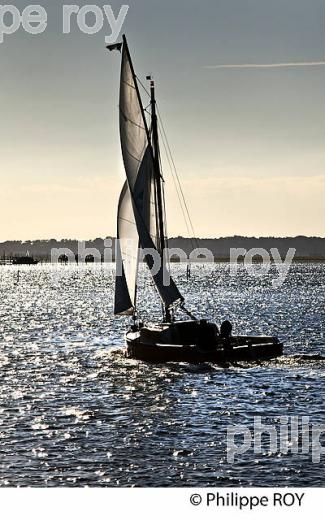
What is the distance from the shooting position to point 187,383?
49.7m

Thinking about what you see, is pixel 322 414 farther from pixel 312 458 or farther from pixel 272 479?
pixel 272 479

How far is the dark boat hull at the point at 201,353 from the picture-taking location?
5434 centimetres

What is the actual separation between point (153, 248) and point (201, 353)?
784 cm

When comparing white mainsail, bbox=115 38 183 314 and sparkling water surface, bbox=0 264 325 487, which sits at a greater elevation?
white mainsail, bbox=115 38 183 314

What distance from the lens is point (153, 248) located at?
57281 mm
